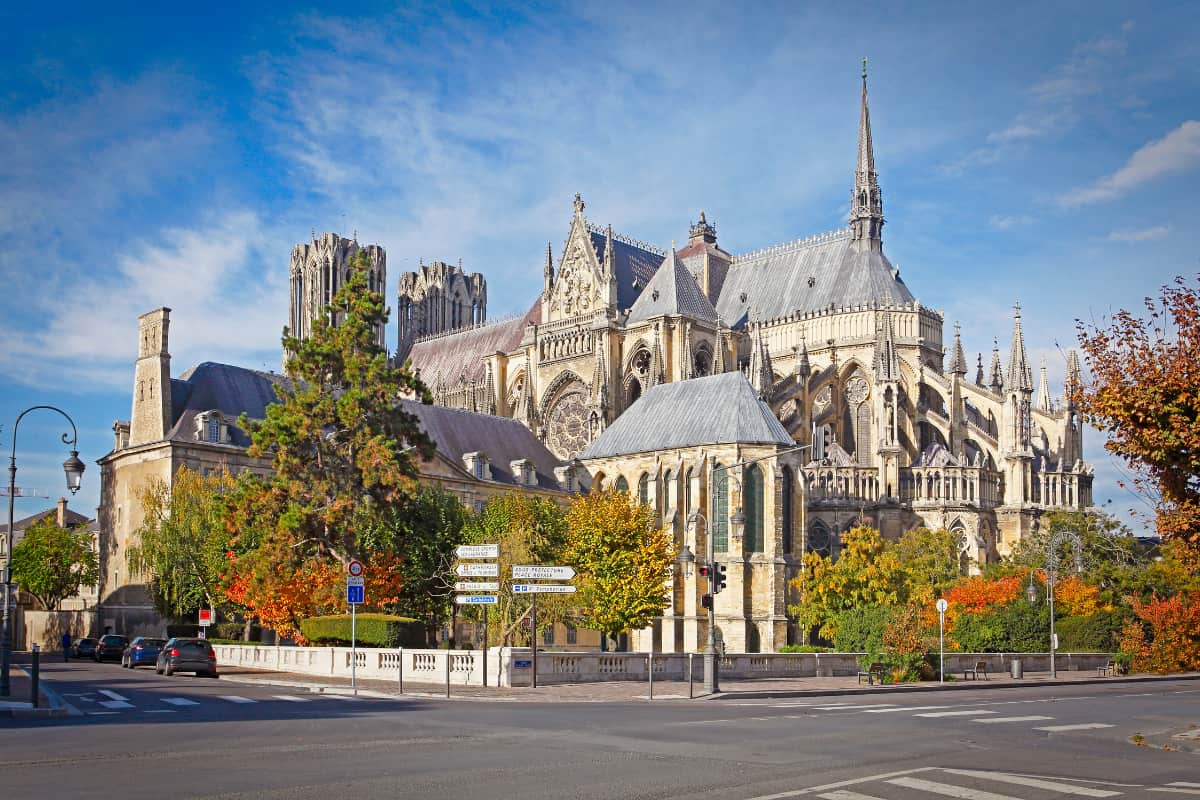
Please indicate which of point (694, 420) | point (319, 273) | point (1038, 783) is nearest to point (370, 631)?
point (694, 420)

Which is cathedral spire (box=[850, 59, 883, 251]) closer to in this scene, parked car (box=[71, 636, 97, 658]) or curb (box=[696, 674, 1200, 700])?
curb (box=[696, 674, 1200, 700])

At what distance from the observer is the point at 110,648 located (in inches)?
1858

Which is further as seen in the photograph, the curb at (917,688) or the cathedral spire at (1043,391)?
the cathedral spire at (1043,391)

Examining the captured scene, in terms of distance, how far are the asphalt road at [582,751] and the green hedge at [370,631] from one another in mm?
12426

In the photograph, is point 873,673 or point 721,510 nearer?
point 873,673

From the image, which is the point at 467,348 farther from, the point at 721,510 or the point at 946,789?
the point at 946,789

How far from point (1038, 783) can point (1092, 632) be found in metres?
42.6

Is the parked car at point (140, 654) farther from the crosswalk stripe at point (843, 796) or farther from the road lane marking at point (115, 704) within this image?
the crosswalk stripe at point (843, 796)

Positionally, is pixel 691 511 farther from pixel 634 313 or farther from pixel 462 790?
pixel 462 790

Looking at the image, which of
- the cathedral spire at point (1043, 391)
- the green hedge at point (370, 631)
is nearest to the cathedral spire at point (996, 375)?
the cathedral spire at point (1043, 391)

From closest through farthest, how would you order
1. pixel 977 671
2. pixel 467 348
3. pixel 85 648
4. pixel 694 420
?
pixel 977 671, pixel 85 648, pixel 694 420, pixel 467 348

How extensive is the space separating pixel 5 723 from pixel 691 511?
4181cm

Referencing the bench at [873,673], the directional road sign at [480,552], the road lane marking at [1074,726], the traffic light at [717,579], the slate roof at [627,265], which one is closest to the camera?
the road lane marking at [1074,726]

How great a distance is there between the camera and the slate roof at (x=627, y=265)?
82.5 metres
